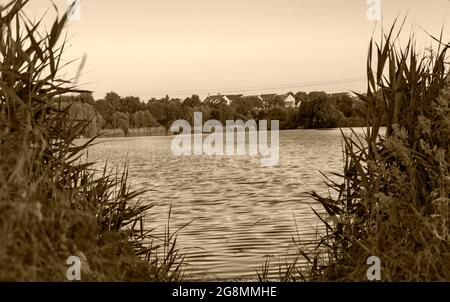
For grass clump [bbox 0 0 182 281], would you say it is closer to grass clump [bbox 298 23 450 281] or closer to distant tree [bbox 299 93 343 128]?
grass clump [bbox 298 23 450 281]

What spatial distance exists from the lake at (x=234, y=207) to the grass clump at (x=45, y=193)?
1.10 metres

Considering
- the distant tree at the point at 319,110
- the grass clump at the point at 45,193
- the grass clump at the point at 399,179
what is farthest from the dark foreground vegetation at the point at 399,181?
the distant tree at the point at 319,110

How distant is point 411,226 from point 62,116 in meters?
3.43

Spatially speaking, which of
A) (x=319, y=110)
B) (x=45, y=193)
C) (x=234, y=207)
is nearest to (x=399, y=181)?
→ (x=45, y=193)

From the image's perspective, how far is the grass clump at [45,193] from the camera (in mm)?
4961

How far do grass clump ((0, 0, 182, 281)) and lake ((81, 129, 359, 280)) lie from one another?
1095 millimetres

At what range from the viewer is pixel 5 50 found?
728cm

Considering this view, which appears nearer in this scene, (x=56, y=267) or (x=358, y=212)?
(x=56, y=267)

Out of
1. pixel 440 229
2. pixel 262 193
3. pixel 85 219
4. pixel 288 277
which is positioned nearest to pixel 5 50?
pixel 85 219

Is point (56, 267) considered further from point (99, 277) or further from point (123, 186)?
point (123, 186)

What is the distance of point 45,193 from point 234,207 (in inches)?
631

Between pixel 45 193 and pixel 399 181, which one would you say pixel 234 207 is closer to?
pixel 399 181

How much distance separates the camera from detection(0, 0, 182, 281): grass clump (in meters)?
4.96

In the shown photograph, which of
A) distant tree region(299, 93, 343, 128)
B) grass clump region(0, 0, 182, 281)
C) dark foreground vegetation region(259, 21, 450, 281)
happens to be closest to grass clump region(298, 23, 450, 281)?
dark foreground vegetation region(259, 21, 450, 281)
